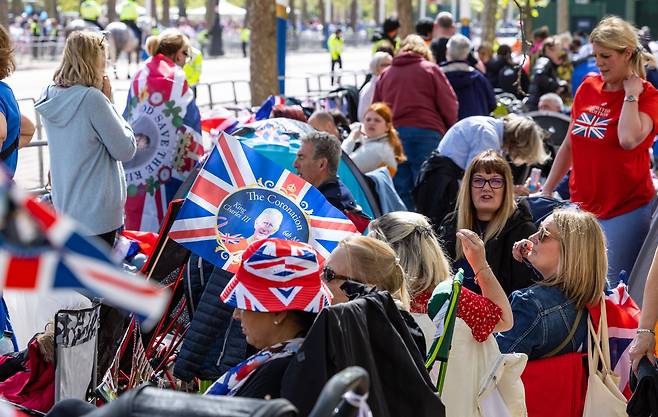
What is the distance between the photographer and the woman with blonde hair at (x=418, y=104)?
9.70 meters

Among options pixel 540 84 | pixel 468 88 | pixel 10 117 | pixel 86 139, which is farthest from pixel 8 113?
pixel 540 84

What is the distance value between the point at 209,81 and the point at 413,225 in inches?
959

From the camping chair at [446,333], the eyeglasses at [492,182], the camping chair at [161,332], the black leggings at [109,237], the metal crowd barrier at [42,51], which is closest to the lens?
the camping chair at [446,333]

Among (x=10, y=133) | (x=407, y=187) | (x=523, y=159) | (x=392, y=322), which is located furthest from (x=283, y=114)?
(x=392, y=322)

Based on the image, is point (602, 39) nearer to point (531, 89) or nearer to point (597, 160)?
point (597, 160)

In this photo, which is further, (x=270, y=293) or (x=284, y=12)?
(x=284, y=12)

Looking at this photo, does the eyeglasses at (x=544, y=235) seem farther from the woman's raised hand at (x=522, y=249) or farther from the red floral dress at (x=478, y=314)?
the red floral dress at (x=478, y=314)

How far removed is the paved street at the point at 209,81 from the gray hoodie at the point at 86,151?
3.61 meters

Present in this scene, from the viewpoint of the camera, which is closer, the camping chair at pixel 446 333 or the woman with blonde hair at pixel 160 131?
the camping chair at pixel 446 333

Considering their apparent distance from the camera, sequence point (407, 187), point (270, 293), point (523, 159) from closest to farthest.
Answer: point (270, 293) < point (523, 159) < point (407, 187)

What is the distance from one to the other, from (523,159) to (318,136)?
222 centimetres

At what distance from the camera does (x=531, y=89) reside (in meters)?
14.7

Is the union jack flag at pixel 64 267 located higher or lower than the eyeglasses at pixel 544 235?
higher

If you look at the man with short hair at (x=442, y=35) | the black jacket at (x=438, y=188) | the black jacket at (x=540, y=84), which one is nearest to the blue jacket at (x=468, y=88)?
the man with short hair at (x=442, y=35)
